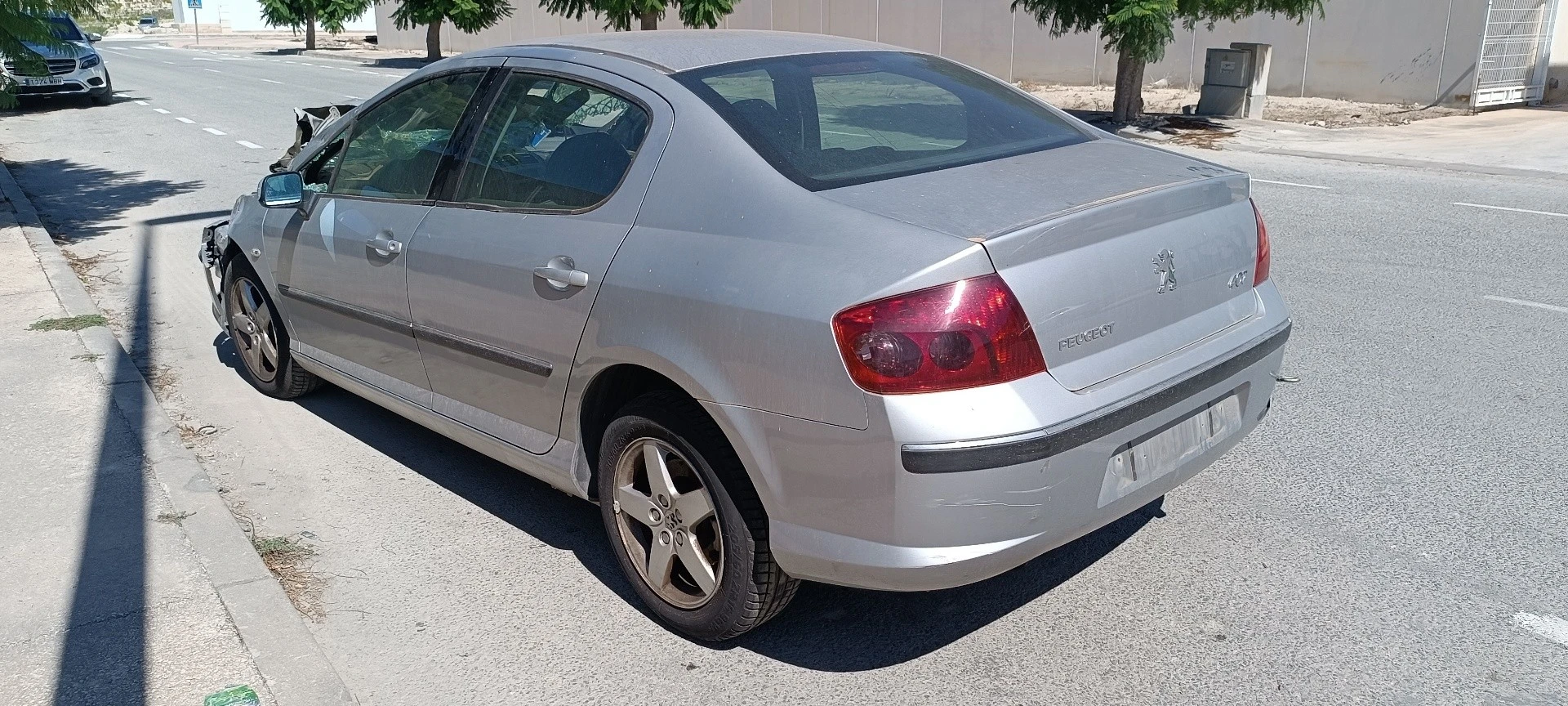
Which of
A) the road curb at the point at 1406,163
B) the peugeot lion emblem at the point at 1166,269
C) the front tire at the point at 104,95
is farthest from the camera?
the front tire at the point at 104,95

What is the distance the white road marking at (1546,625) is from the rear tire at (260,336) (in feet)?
15.2

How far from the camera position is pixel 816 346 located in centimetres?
292

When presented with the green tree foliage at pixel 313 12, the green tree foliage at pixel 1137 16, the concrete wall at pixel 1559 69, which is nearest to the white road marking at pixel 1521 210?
the green tree foliage at pixel 1137 16

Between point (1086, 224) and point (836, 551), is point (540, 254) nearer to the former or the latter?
point (836, 551)

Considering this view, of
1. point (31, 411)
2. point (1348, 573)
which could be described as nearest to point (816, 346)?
point (1348, 573)

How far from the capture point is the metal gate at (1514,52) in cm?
1890

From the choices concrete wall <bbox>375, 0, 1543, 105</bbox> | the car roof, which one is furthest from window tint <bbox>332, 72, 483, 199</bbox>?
concrete wall <bbox>375, 0, 1543, 105</bbox>

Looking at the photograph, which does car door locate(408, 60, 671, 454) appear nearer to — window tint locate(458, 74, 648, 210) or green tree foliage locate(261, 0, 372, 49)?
window tint locate(458, 74, 648, 210)

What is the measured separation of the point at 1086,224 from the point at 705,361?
1.00 meters

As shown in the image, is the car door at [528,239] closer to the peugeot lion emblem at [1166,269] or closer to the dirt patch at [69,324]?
the peugeot lion emblem at [1166,269]

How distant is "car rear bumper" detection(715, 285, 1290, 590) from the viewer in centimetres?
287

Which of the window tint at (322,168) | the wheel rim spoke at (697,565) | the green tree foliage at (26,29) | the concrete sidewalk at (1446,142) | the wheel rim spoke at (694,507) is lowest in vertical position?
the wheel rim spoke at (697,565)

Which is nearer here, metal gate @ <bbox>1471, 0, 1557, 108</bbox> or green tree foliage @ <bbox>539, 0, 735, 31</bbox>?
metal gate @ <bbox>1471, 0, 1557, 108</bbox>

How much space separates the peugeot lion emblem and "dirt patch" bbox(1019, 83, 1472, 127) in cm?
1579
